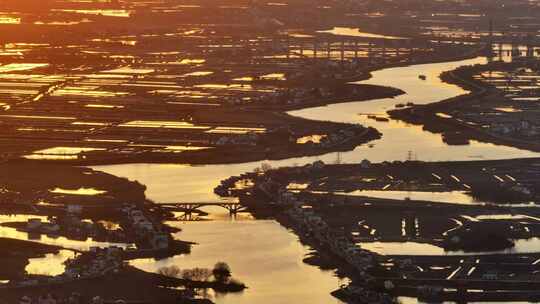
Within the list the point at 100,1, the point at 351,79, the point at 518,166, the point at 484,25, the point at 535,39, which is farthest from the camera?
the point at 100,1

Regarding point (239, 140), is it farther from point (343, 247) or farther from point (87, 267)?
point (87, 267)

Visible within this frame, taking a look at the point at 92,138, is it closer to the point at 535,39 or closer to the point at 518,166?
the point at 518,166

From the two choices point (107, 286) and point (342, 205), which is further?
point (342, 205)

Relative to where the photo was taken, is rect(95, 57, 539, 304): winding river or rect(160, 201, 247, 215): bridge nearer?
rect(95, 57, 539, 304): winding river

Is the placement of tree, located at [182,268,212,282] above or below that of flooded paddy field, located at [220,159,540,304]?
above

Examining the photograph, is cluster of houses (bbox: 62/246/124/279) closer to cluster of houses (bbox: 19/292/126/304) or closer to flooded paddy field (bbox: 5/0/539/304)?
flooded paddy field (bbox: 5/0/539/304)

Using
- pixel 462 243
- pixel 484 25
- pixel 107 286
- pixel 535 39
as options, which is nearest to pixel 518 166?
pixel 462 243

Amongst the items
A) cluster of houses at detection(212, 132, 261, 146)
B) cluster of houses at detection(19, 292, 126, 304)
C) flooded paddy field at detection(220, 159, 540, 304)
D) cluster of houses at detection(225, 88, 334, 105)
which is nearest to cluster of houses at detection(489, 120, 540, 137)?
flooded paddy field at detection(220, 159, 540, 304)

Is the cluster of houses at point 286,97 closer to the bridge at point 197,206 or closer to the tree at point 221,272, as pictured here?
the bridge at point 197,206
